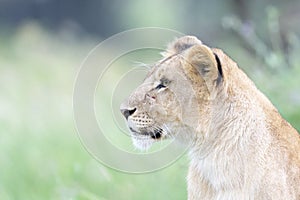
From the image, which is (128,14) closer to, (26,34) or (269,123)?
(26,34)

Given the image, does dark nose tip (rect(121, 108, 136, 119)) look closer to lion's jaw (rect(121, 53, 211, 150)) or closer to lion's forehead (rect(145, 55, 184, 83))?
lion's jaw (rect(121, 53, 211, 150))

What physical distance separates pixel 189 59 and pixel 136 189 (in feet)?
6.40

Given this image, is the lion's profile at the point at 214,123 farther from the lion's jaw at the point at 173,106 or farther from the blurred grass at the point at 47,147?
the blurred grass at the point at 47,147

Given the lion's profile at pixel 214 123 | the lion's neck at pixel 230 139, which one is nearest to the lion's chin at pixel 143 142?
the lion's profile at pixel 214 123

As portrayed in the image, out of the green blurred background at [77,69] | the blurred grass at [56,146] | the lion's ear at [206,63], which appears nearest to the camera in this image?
the lion's ear at [206,63]

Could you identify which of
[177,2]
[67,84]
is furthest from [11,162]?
[177,2]

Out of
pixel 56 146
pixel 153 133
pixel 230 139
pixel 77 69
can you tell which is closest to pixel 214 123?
pixel 230 139

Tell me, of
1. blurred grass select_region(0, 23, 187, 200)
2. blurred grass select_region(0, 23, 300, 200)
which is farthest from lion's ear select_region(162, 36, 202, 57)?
blurred grass select_region(0, 23, 187, 200)

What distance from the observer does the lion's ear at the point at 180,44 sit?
382cm

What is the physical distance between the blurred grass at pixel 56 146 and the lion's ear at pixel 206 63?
115 centimetres

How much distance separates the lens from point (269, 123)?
12.2 ft

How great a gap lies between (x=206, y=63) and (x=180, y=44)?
0.25 meters

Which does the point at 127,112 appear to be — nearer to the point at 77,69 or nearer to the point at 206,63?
the point at 206,63

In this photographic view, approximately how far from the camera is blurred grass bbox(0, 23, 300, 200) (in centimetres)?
543
